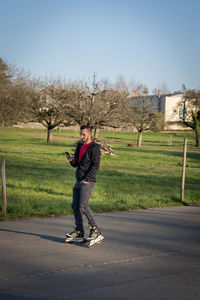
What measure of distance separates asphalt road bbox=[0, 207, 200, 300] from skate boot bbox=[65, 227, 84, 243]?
0.15 m

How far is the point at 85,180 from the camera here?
19.7 feet

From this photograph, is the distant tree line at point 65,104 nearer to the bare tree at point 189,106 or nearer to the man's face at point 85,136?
the bare tree at point 189,106

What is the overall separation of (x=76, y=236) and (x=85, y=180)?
3.09 feet

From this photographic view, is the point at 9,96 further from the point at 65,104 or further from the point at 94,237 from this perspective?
the point at 94,237

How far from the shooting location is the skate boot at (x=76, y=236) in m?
6.08

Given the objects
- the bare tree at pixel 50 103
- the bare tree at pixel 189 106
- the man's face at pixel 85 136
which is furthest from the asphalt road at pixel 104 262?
the bare tree at pixel 189 106

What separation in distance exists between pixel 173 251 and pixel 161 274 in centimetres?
116

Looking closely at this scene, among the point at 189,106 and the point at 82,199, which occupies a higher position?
the point at 189,106

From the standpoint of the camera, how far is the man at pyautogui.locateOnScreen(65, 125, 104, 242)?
19.8 feet

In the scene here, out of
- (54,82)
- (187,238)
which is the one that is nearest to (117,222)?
(187,238)

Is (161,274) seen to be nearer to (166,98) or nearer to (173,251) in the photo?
(173,251)

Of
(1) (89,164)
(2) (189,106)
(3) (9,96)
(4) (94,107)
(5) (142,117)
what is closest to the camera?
(1) (89,164)

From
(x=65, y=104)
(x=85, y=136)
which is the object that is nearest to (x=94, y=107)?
(x=65, y=104)

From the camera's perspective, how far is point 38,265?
487 centimetres
